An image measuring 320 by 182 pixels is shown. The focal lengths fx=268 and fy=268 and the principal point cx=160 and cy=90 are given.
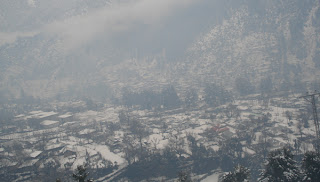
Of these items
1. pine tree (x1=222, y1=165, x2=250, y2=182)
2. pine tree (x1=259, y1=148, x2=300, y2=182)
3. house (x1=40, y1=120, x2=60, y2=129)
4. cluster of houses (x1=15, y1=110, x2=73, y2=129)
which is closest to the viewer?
pine tree (x1=259, y1=148, x2=300, y2=182)

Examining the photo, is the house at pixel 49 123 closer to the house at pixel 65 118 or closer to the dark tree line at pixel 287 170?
the house at pixel 65 118

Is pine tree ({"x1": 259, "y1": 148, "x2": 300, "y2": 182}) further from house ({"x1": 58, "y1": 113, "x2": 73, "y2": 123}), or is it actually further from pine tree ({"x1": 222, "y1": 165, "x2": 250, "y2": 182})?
house ({"x1": 58, "y1": 113, "x2": 73, "y2": 123})

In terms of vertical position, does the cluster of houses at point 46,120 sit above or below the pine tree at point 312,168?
below

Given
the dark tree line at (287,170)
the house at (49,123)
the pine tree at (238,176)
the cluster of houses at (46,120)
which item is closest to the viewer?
the dark tree line at (287,170)

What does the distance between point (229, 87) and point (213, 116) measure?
209 feet

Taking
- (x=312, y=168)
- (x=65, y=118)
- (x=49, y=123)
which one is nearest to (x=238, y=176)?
(x=312, y=168)

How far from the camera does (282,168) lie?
111 ft

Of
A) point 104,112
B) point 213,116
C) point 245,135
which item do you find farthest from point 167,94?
point 245,135

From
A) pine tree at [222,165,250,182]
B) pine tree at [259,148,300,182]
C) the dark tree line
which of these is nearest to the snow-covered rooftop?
pine tree at [222,165,250,182]

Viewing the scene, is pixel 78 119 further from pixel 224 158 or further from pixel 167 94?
pixel 224 158

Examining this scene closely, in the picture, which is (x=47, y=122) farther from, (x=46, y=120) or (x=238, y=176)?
(x=238, y=176)

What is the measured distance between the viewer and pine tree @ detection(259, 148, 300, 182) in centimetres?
3322

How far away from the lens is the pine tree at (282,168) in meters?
33.2

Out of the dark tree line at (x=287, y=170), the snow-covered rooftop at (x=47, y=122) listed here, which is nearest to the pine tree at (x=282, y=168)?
the dark tree line at (x=287, y=170)
